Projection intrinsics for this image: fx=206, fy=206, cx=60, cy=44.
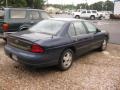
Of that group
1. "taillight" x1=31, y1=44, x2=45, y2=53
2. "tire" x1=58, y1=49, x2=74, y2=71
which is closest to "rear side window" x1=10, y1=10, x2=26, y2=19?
"tire" x1=58, y1=49, x2=74, y2=71

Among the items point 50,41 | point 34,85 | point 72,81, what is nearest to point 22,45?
point 50,41

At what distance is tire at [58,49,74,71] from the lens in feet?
19.0

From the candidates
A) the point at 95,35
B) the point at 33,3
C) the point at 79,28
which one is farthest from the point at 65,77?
the point at 33,3

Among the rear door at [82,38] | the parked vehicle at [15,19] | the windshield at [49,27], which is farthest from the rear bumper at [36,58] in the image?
the parked vehicle at [15,19]

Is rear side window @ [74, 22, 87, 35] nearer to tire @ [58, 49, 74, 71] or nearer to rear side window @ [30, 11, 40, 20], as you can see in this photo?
tire @ [58, 49, 74, 71]

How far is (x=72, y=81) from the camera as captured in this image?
207 inches

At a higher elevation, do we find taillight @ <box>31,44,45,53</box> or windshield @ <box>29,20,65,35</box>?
windshield @ <box>29,20,65,35</box>

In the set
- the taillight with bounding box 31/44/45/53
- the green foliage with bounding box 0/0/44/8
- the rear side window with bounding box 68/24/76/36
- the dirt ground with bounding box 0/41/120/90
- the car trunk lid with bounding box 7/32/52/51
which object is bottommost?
the dirt ground with bounding box 0/41/120/90

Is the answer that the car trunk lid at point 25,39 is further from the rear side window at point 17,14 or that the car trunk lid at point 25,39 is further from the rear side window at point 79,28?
the rear side window at point 17,14

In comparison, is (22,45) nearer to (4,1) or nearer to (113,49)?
(113,49)

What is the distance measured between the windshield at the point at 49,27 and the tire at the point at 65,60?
26.8 inches

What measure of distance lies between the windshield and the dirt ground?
3.67 ft

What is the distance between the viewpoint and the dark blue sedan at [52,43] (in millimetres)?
5198

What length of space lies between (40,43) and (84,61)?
92.4 inches
